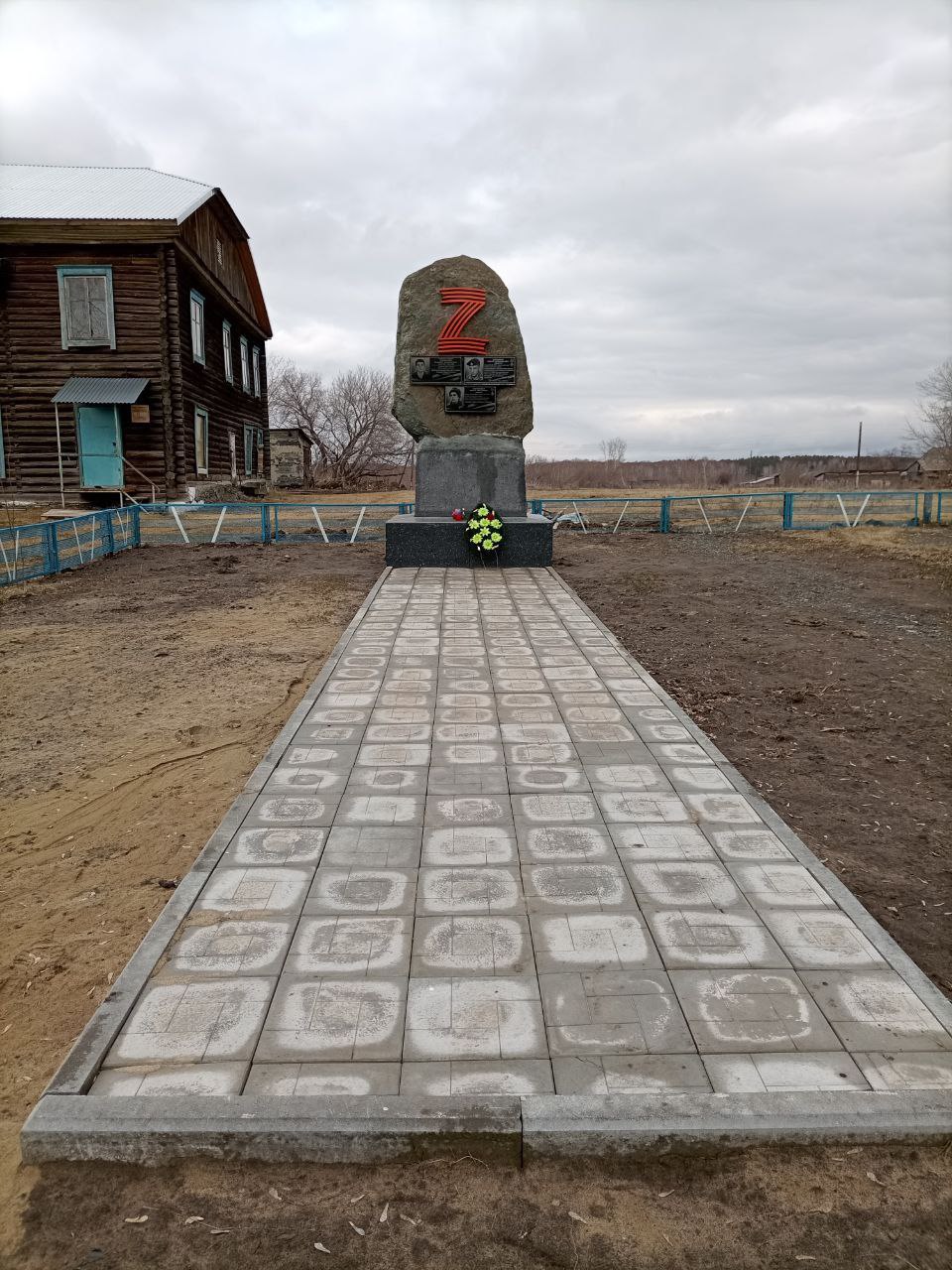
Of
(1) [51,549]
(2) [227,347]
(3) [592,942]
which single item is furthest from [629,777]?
(2) [227,347]

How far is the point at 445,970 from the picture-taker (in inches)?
107

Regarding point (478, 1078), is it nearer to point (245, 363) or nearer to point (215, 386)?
point (215, 386)

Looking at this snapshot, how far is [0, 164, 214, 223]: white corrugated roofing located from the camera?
1831cm

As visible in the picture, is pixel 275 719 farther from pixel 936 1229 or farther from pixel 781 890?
pixel 936 1229

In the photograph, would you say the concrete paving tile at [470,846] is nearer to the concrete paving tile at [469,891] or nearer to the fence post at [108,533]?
the concrete paving tile at [469,891]

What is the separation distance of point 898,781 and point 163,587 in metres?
9.21

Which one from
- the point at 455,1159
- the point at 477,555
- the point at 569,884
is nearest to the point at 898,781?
the point at 569,884

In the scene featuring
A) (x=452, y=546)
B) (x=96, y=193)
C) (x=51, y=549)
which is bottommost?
(x=51, y=549)

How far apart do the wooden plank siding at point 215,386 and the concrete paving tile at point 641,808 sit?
57.9ft

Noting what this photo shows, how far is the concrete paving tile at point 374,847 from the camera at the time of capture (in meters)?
3.41

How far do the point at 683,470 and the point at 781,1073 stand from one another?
160 ft

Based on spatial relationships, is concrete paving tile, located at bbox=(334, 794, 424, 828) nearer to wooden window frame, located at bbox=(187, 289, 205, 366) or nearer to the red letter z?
the red letter z

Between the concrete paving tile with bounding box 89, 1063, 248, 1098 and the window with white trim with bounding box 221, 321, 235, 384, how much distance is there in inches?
924

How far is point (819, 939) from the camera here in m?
2.92
